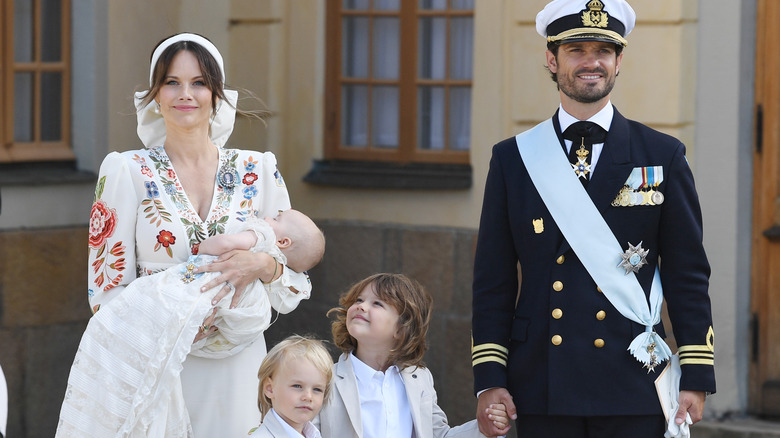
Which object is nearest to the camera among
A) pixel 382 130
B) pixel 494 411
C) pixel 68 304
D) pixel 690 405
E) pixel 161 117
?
pixel 690 405

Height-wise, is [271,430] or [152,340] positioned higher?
[152,340]

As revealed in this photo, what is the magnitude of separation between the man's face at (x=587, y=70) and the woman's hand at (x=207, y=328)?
122 cm

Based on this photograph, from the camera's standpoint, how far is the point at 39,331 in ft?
20.8

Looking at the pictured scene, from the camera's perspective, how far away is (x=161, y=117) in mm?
3869

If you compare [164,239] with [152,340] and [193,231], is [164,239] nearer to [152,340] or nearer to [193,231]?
[193,231]

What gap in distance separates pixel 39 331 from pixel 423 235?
2.11 m

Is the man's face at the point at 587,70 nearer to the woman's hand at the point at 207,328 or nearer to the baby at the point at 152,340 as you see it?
the baby at the point at 152,340

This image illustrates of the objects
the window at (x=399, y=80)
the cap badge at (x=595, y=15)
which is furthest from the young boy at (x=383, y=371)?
the window at (x=399, y=80)

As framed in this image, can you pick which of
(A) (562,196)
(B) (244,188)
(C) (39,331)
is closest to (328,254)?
(C) (39,331)

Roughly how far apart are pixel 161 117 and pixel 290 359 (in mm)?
924

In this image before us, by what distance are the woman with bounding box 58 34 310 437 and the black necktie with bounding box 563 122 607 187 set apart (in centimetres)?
98

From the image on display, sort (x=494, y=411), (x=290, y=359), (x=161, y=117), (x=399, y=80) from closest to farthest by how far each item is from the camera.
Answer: (x=494, y=411), (x=290, y=359), (x=161, y=117), (x=399, y=80)

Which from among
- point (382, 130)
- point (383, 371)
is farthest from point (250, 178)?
point (382, 130)

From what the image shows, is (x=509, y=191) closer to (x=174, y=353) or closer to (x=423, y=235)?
(x=174, y=353)
